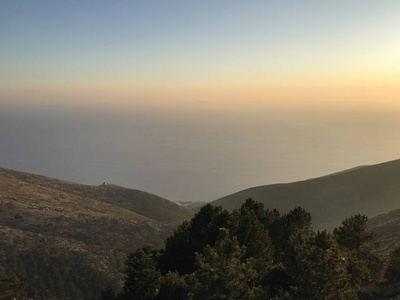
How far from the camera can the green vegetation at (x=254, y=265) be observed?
47.9ft

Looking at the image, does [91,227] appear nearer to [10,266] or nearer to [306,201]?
[10,266]

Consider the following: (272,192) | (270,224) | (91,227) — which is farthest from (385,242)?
(272,192)

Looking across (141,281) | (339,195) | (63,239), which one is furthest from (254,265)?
(339,195)

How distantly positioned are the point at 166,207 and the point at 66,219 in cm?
3896

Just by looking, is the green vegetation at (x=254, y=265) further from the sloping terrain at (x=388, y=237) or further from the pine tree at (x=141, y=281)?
the sloping terrain at (x=388, y=237)

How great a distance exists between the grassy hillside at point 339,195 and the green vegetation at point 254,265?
5086 cm

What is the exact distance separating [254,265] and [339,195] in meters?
78.8

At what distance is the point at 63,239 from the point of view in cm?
3972

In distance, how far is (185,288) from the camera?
1650 cm

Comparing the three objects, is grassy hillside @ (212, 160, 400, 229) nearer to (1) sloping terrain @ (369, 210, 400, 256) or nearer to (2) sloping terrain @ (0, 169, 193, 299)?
(1) sloping terrain @ (369, 210, 400, 256)

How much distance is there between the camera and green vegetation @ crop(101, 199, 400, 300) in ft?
47.9

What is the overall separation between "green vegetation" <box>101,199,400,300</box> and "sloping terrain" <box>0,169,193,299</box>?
12.1 m

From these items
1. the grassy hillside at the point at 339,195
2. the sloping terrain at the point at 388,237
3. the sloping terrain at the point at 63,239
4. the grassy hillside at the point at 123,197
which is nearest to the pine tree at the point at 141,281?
the sloping terrain at the point at 63,239

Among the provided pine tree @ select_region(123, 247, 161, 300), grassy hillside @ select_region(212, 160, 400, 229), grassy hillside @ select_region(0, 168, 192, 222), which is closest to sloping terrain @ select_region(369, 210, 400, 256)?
grassy hillside @ select_region(212, 160, 400, 229)
